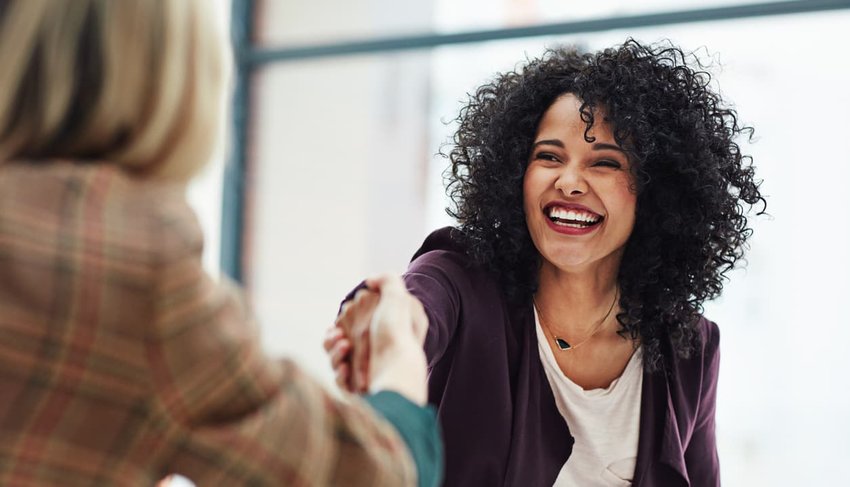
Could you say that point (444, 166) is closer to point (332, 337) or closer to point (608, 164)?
point (608, 164)

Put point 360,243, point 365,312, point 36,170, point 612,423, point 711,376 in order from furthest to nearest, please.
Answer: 1. point 360,243
2. point 711,376
3. point 612,423
4. point 365,312
5. point 36,170

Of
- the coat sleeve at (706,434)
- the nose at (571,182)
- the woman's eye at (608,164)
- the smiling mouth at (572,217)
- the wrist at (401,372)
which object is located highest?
the woman's eye at (608,164)

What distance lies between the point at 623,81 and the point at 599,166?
0.58 ft

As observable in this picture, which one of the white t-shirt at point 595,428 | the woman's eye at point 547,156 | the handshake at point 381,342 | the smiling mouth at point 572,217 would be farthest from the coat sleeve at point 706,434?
the handshake at point 381,342

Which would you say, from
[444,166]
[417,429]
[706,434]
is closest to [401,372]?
[417,429]

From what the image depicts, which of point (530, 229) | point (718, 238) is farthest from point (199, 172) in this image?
point (718, 238)

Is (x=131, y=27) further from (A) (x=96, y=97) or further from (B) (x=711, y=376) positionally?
(B) (x=711, y=376)

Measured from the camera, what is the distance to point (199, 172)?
93 cm

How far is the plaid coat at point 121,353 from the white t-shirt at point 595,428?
91cm

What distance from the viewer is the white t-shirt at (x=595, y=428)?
1725 mm

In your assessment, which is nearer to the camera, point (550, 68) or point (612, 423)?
point (612, 423)

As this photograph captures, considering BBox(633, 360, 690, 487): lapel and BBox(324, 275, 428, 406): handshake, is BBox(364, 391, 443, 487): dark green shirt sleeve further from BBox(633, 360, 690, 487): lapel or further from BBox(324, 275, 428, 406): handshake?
BBox(633, 360, 690, 487): lapel

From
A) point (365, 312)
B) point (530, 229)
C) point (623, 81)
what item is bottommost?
A: point (365, 312)

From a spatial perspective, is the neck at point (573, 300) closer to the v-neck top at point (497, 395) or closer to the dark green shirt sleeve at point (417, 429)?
the v-neck top at point (497, 395)
